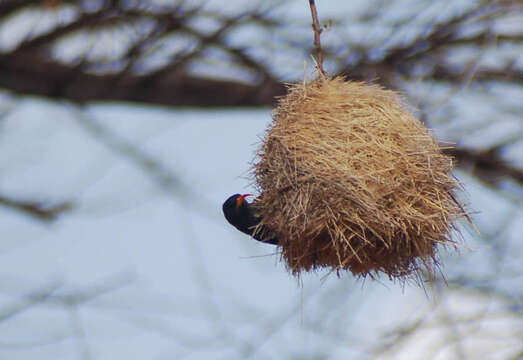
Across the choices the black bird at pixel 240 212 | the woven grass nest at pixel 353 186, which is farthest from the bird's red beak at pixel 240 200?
the woven grass nest at pixel 353 186

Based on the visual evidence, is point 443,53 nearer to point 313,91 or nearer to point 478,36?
point 478,36

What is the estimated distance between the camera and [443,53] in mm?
5219

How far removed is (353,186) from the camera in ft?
10.0

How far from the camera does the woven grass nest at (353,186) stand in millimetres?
3051

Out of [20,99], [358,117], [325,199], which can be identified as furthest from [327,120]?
[20,99]

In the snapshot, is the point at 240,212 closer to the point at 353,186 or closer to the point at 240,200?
the point at 240,200

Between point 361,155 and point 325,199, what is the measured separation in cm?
23

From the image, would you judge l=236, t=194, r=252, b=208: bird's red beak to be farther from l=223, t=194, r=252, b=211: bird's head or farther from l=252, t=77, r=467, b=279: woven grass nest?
l=252, t=77, r=467, b=279: woven grass nest

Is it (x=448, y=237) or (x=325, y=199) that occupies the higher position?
(x=325, y=199)

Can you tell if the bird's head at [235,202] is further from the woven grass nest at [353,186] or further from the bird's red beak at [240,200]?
the woven grass nest at [353,186]

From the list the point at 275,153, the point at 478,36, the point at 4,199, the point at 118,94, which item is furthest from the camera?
the point at 478,36

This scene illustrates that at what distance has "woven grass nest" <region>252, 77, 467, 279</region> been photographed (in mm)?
3051

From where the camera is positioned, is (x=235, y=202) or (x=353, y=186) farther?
(x=235, y=202)

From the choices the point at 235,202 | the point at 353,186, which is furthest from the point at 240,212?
the point at 353,186
